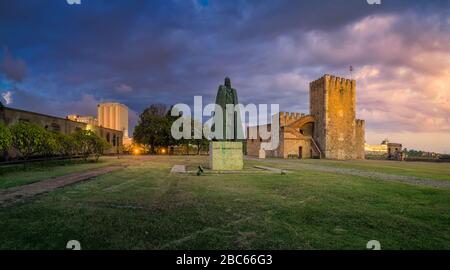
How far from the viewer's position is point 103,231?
14.4 feet

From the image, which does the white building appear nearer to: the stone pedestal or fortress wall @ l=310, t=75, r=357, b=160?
fortress wall @ l=310, t=75, r=357, b=160

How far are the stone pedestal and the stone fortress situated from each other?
26.1 metres

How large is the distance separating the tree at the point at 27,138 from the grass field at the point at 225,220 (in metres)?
11.5

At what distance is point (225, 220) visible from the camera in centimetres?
514

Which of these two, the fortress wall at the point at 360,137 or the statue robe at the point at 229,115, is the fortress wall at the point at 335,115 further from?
the statue robe at the point at 229,115

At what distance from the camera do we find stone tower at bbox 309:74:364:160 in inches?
1694

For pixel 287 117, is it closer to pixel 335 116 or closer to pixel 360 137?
pixel 335 116

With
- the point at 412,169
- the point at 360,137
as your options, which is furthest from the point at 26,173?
the point at 360,137

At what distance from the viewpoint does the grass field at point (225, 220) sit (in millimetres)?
3959

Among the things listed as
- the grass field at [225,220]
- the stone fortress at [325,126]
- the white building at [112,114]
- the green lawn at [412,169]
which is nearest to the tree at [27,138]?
the grass field at [225,220]

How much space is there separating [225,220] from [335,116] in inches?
1692

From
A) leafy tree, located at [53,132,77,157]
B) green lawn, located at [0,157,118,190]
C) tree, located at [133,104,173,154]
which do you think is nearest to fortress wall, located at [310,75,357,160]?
tree, located at [133,104,173,154]

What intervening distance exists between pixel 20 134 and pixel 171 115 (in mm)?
39203
